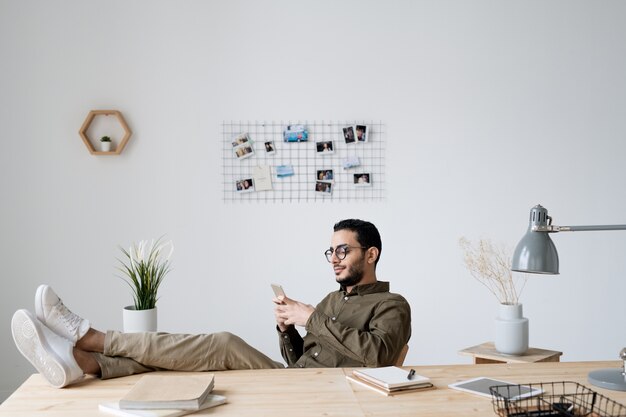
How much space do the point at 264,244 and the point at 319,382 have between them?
2.12 m

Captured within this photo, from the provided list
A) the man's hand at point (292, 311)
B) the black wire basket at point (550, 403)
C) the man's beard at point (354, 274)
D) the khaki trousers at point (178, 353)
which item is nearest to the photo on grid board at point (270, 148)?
the man's beard at point (354, 274)

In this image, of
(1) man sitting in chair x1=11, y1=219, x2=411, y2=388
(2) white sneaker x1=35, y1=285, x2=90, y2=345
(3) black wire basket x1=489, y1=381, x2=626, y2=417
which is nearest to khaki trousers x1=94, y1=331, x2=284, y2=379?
(1) man sitting in chair x1=11, y1=219, x2=411, y2=388

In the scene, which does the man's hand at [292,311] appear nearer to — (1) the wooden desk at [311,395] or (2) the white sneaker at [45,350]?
(1) the wooden desk at [311,395]

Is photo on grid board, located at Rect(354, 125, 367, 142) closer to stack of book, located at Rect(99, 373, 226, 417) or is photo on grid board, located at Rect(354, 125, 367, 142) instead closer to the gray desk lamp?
the gray desk lamp

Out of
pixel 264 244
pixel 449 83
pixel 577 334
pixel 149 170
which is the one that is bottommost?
pixel 577 334

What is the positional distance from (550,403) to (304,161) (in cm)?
267

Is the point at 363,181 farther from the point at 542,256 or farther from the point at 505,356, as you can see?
the point at 542,256

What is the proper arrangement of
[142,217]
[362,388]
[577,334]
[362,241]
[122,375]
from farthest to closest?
[577,334] → [142,217] → [362,241] → [122,375] → [362,388]

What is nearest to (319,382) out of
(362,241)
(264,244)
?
(362,241)

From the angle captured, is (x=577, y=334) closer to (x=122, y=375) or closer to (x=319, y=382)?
(x=319, y=382)

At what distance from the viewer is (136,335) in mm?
2477

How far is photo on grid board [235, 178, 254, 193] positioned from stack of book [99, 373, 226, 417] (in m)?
2.25

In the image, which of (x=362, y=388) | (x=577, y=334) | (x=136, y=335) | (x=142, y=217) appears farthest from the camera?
(x=577, y=334)

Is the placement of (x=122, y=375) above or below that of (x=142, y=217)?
below
